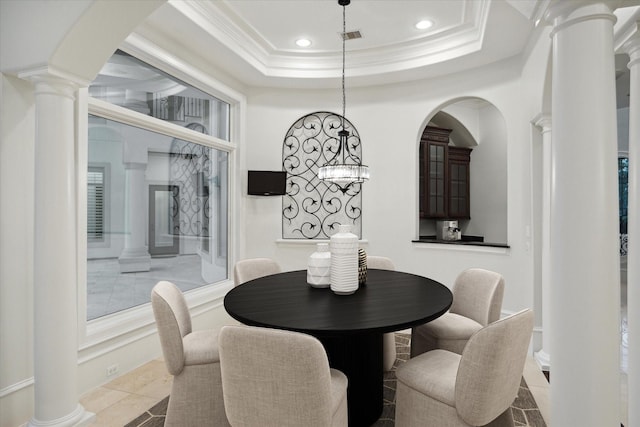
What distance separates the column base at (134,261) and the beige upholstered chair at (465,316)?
2.40 m

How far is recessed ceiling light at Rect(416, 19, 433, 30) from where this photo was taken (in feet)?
12.1

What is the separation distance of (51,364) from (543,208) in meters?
3.88

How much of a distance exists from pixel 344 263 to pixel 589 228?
1342 mm

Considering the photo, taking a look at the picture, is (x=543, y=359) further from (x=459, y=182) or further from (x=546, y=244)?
(x=459, y=182)

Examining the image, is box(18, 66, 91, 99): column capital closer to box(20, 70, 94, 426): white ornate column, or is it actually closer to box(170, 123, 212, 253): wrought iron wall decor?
box(20, 70, 94, 426): white ornate column

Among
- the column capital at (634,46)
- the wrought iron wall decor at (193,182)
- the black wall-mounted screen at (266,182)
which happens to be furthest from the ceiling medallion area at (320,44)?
the column capital at (634,46)

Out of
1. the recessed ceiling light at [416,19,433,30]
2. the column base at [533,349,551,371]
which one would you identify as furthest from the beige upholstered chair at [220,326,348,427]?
the recessed ceiling light at [416,19,433,30]

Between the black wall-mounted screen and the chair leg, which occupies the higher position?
the black wall-mounted screen

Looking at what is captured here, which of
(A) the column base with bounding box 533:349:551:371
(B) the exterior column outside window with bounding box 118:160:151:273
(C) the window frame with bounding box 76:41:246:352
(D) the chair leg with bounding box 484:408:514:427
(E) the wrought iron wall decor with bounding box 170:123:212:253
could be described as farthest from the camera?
(E) the wrought iron wall decor with bounding box 170:123:212:253

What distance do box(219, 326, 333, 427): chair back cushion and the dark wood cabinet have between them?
463 cm

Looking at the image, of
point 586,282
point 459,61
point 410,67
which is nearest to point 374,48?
point 410,67

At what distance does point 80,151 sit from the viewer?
8.84 feet

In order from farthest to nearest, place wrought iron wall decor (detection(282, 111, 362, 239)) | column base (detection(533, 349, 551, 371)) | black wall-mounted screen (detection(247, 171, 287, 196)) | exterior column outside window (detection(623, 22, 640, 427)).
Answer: wrought iron wall decor (detection(282, 111, 362, 239))
black wall-mounted screen (detection(247, 171, 287, 196))
column base (detection(533, 349, 551, 371))
exterior column outside window (detection(623, 22, 640, 427))

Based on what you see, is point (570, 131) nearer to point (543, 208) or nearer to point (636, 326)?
point (636, 326)
